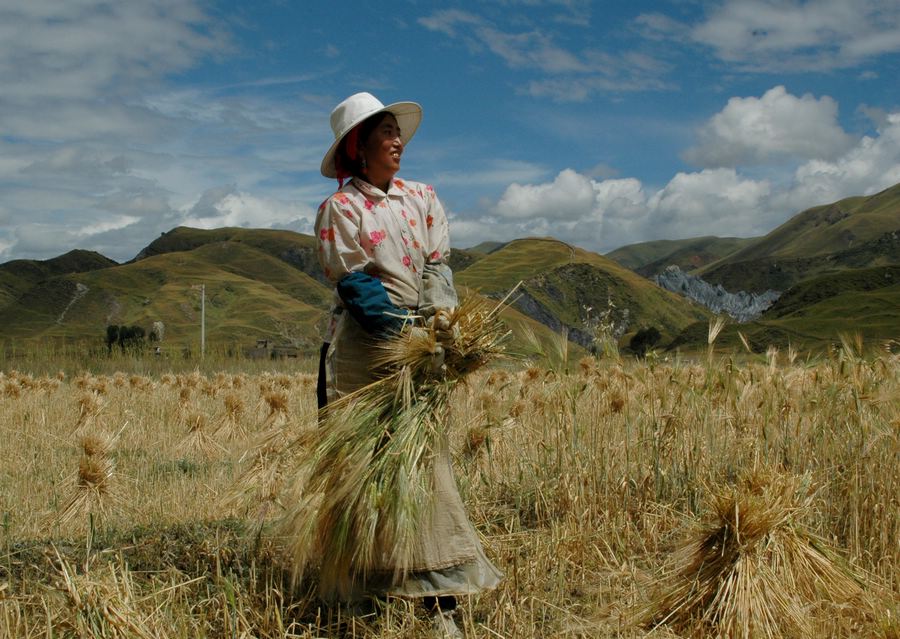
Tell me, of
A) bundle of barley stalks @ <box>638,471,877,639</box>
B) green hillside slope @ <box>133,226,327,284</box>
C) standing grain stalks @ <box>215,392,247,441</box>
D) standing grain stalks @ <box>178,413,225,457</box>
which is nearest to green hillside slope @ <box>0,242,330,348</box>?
green hillside slope @ <box>133,226,327,284</box>

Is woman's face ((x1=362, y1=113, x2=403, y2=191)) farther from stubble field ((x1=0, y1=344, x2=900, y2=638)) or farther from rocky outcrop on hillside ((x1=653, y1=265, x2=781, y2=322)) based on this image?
rocky outcrop on hillside ((x1=653, y1=265, x2=781, y2=322))

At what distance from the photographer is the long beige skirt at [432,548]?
3.38 meters

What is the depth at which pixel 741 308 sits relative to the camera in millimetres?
141875

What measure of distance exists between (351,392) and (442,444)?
1.51 feet

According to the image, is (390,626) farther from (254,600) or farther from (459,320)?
(459,320)

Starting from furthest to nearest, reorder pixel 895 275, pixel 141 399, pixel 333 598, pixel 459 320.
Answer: pixel 895 275
pixel 141 399
pixel 333 598
pixel 459 320

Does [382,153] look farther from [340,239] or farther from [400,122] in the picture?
[340,239]

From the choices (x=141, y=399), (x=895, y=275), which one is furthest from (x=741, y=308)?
(x=141, y=399)

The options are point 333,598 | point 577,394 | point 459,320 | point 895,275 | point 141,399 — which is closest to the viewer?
point 459,320

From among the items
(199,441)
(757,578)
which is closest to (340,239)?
(757,578)

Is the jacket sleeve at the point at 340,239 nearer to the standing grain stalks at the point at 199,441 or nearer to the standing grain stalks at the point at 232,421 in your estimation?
the standing grain stalks at the point at 199,441

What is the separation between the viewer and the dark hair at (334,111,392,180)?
374 cm

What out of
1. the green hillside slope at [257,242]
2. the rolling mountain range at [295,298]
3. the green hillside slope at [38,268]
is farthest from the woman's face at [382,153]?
the green hillside slope at [38,268]

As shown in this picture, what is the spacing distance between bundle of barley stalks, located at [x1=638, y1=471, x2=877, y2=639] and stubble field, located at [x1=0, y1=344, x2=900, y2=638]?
0.04ft
